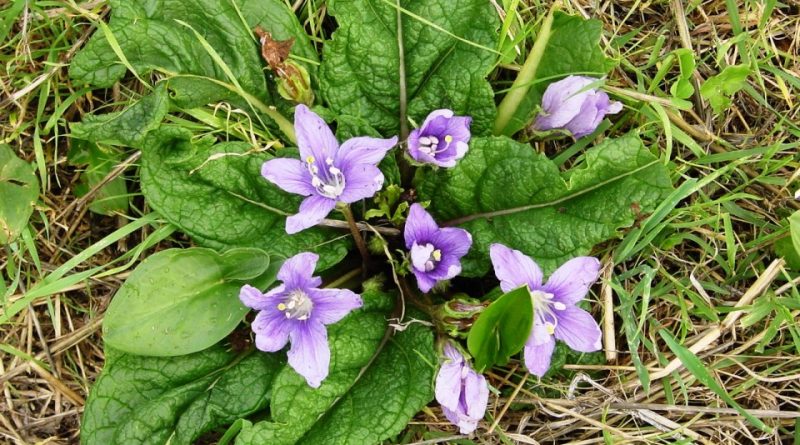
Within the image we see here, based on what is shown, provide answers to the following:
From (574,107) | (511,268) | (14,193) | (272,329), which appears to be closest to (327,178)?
(272,329)

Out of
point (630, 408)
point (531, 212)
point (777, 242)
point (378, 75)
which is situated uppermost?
point (378, 75)

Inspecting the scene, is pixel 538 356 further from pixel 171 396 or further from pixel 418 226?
pixel 171 396

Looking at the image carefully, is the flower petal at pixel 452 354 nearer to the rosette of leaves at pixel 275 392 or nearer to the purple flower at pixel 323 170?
the rosette of leaves at pixel 275 392

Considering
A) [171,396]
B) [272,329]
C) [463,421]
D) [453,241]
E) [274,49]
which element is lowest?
[171,396]

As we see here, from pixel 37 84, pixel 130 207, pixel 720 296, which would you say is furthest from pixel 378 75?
pixel 720 296

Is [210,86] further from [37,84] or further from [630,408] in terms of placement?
[630,408]

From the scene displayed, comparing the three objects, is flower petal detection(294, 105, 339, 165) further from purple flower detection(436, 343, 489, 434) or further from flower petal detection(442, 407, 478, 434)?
flower petal detection(442, 407, 478, 434)
